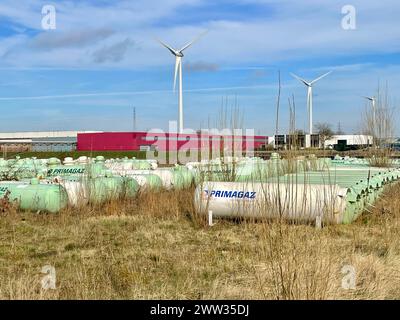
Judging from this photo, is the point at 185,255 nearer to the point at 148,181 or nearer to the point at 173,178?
the point at 148,181

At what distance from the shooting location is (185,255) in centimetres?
802

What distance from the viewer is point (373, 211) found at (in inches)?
453

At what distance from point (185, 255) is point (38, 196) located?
5922mm

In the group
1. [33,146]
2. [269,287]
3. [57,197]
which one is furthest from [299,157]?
[33,146]

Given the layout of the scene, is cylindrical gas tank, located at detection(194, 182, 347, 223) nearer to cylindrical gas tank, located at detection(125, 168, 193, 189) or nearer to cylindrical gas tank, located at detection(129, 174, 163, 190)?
cylindrical gas tank, located at detection(129, 174, 163, 190)

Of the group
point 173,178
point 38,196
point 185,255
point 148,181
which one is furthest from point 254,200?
point 173,178

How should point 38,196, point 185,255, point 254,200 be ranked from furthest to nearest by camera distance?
point 38,196 < point 254,200 < point 185,255

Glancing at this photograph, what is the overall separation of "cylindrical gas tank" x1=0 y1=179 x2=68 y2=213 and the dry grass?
336mm

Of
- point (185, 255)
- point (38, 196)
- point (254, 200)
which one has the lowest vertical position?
point (185, 255)

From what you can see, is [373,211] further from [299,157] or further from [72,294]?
[72,294]

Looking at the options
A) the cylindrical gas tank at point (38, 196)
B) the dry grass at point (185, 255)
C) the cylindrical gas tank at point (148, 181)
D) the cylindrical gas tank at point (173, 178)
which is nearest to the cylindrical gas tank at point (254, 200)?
the dry grass at point (185, 255)

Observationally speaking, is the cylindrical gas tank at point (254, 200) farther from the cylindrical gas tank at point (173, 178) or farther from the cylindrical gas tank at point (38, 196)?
the cylindrical gas tank at point (173, 178)

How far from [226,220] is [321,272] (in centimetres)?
636

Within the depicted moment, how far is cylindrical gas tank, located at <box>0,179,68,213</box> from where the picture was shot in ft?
40.8
